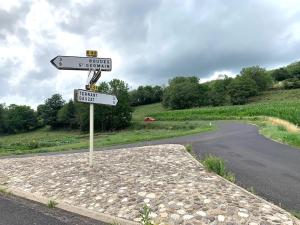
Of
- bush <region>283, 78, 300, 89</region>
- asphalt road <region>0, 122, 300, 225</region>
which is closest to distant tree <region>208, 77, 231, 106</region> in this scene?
bush <region>283, 78, 300, 89</region>

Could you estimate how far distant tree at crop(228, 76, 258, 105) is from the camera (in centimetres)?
10094

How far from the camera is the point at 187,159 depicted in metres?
11.3

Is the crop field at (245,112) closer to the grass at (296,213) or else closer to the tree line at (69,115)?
the tree line at (69,115)

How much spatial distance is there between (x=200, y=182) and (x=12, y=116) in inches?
4380

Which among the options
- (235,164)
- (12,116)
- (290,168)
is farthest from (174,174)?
(12,116)

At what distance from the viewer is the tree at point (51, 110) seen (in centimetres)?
10881

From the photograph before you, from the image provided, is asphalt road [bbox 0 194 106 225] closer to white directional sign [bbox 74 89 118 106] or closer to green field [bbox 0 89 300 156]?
white directional sign [bbox 74 89 118 106]

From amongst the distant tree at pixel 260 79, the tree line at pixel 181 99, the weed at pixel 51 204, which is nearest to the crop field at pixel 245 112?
the tree line at pixel 181 99

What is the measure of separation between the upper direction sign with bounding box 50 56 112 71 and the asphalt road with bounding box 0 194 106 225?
377 centimetres

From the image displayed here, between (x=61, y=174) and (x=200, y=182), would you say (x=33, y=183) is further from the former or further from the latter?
(x=200, y=182)

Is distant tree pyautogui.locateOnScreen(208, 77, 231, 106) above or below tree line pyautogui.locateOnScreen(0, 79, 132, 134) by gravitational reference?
above

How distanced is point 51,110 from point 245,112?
67.9m

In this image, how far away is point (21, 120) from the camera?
11044 centimetres

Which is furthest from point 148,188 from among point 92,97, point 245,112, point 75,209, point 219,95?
point 219,95
